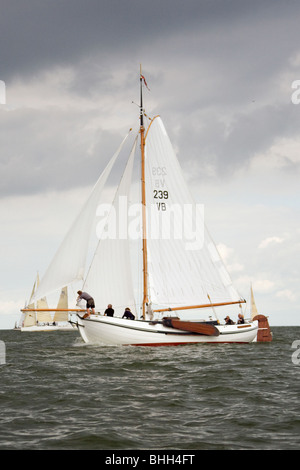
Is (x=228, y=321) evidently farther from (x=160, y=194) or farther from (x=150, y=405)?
(x=150, y=405)

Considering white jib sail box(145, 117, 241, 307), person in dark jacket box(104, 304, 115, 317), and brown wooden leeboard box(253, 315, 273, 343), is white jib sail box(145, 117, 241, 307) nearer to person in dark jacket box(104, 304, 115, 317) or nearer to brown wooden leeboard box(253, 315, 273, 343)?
person in dark jacket box(104, 304, 115, 317)

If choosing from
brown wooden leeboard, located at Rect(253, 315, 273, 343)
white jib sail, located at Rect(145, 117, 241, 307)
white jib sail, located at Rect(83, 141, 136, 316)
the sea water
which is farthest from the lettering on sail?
the sea water

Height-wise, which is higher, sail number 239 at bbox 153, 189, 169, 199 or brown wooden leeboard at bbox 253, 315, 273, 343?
sail number 239 at bbox 153, 189, 169, 199

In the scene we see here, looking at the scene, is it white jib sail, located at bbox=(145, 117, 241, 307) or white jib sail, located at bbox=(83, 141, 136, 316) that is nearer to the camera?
white jib sail, located at bbox=(83, 141, 136, 316)

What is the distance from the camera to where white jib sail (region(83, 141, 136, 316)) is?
29938 mm

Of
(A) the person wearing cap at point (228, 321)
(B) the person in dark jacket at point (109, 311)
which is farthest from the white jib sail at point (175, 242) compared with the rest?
(B) the person in dark jacket at point (109, 311)

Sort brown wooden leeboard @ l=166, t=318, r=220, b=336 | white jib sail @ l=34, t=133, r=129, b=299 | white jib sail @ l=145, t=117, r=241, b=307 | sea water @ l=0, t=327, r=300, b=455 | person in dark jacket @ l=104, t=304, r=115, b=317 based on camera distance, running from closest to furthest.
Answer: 1. sea water @ l=0, t=327, r=300, b=455
2. white jib sail @ l=34, t=133, r=129, b=299
3. person in dark jacket @ l=104, t=304, r=115, b=317
4. brown wooden leeboard @ l=166, t=318, r=220, b=336
5. white jib sail @ l=145, t=117, r=241, b=307

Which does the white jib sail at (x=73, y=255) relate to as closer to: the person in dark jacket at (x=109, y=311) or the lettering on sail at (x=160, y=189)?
the person in dark jacket at (x=109, y=311)

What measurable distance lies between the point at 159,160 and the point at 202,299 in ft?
32.3

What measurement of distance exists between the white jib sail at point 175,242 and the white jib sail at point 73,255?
4847 millimetres

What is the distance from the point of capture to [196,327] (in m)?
30.7

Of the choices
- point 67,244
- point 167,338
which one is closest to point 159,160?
point 67,244

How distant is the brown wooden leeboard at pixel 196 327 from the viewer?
30203mm

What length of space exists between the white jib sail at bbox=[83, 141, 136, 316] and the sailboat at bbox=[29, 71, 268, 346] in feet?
0.20
